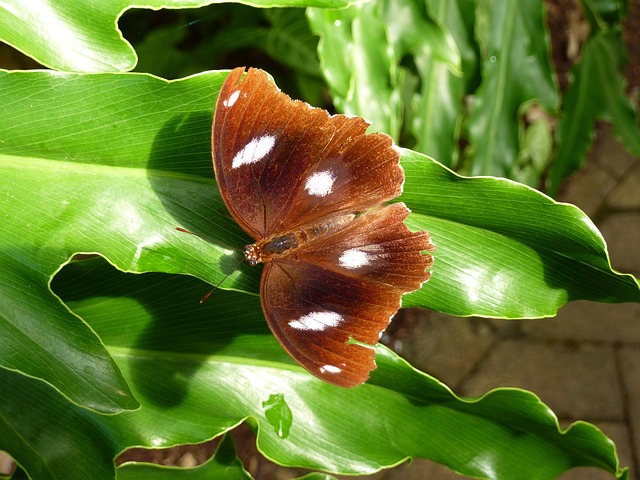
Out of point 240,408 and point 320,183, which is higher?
point 320,183

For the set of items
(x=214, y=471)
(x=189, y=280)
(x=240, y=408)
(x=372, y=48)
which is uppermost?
(x=372, y=48)

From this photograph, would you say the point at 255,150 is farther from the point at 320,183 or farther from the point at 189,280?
the point at 189,280

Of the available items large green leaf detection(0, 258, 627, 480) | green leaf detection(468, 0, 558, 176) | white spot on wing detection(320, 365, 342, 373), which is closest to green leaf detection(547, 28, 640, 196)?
green leaf detection(468, 0, 558, 176)

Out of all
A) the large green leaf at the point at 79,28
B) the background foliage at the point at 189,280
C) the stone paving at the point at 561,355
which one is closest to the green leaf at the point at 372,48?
the background foliage at the point at 189,280

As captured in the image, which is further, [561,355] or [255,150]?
[561,355]

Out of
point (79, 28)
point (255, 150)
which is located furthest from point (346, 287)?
point (79, 28)

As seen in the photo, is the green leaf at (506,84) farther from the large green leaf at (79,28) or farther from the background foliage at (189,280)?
the large green leaf at (79,28)
